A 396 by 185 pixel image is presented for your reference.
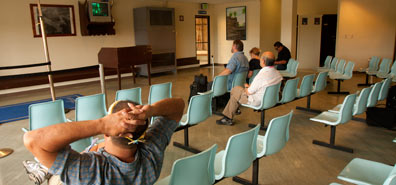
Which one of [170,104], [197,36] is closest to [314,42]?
[197,36]

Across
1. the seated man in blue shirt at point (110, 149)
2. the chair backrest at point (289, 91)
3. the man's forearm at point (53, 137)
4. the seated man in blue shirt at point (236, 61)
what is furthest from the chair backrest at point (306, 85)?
the man's forearm at point (53, 137)

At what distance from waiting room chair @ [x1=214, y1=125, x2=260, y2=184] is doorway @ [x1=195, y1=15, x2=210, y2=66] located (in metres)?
10.9

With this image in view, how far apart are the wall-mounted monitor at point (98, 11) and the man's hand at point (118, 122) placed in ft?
28.4

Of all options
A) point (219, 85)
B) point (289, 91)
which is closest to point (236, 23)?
point (219, 85)

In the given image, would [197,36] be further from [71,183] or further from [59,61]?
[71,183]

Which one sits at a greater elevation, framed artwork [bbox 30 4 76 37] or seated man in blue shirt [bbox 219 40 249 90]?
framed artwork [bbox 30 4 76 37]

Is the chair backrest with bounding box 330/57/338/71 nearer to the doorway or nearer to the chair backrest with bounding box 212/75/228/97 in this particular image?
the chair backrest with bounding box 212/75/228/97

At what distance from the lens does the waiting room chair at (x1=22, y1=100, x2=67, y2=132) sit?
3.24 m

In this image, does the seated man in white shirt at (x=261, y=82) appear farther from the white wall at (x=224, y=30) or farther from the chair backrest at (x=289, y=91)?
the white wall at (x=224, y=30)

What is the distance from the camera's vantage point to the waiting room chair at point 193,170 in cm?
178

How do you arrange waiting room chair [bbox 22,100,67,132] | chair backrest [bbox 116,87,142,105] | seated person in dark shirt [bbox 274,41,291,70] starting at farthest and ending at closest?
seated person in dark shirt [bbox 274,41,291,70], chair backrest [bbox 116,87,142,105], waiting room chair [bbox 22,100,67,132]

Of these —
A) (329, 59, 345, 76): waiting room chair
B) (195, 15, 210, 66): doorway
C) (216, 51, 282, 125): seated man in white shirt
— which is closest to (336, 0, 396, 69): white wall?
(329, 59, 345, 76): waiting room chair

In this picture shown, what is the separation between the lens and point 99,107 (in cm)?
382

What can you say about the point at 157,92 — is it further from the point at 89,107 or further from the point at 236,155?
the point at 236,155
